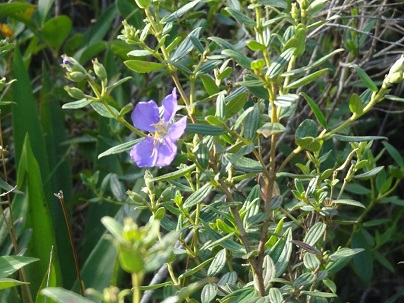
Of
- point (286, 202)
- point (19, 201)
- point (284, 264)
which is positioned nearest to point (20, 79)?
point (19, 201)

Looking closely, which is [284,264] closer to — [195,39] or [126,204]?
[195,39]

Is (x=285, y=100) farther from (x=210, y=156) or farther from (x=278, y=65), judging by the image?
(x=210, y=156)

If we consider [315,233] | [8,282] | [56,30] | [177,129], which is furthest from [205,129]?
[56,30]

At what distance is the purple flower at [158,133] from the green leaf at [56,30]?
1056 mm

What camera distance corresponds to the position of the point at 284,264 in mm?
1060

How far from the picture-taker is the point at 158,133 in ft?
3.25

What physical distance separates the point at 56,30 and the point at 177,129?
3.91 ft

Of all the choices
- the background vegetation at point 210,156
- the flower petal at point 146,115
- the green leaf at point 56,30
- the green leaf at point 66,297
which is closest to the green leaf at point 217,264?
the background vegetation at point 210,156

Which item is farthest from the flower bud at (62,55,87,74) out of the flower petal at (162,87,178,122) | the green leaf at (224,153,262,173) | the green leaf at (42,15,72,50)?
the green leaf at (42,15,72,50)

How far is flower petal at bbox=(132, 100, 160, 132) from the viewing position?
1036 millimetres

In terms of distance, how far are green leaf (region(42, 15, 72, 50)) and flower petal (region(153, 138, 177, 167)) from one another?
1136mm

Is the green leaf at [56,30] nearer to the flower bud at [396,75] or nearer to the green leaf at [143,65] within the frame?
the green leaf at [143,65]

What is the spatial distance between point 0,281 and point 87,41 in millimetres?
1165

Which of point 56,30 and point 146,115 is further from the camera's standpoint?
point 56,30
